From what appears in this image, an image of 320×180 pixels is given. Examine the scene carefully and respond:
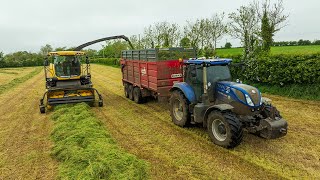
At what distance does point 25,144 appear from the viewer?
7.66m

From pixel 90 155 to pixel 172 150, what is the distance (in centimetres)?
195

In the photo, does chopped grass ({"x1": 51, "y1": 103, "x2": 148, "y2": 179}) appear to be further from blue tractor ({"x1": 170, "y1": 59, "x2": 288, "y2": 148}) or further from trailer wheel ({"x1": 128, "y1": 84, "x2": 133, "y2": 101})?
trailer wheel ({"x1": 128, "y1": 84, "x2": 133, "y2": 101})

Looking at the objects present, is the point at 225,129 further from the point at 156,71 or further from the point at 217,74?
the point at 156,71

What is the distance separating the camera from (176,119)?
886 cm

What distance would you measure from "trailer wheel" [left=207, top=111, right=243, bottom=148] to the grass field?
0.21m

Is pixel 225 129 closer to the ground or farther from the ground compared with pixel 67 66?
closer to the ground

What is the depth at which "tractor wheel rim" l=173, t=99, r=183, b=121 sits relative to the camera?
8.76m

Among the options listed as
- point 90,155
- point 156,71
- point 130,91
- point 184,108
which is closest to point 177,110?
point 184,108

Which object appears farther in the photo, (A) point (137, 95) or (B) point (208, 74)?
(A) point (137, 95)

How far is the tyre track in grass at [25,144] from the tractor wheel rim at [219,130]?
12.4 ft

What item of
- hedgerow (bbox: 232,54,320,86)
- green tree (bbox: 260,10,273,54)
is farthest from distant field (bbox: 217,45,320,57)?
green tree (bbox: 260,10,273,54)

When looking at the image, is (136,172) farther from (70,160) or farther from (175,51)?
(175,51)

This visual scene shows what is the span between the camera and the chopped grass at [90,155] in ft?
17.3

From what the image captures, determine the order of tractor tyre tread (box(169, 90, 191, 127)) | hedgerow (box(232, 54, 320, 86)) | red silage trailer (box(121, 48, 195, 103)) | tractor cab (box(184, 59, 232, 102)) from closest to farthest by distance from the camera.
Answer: tractor cab (box(184, 59, 232, 102)), tractor tyre tread (box(169, 90, 191, 127)), red silage trailer (box(121, 48, 195, 103)), hedgerow (box(232, 54, 320, 86))
